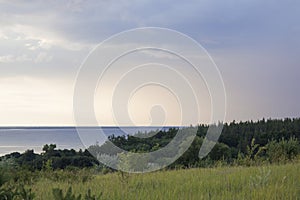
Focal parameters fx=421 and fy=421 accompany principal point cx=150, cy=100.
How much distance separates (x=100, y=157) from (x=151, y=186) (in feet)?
14.4

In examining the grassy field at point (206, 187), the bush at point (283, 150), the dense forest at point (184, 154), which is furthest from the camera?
the bush at point (283, 150)

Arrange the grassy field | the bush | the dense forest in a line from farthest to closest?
the bush, the dense forest, the grassy field

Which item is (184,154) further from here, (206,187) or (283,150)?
(206,187)

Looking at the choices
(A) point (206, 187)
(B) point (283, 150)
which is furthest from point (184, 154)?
(A) point (206, 187)

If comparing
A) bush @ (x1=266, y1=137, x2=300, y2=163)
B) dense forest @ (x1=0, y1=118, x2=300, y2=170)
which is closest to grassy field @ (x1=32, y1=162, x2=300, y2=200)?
dense forest @ (x1=0, y1=118, x2=300, y2=170)

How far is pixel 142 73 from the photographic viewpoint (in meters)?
8.53

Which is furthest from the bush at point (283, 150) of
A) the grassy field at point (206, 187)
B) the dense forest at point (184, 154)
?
the grassy field at point (206, 187)

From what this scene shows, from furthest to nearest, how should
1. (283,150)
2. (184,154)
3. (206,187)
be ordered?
(184,154) → (283,150) → (206,187)

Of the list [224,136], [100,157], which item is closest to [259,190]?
[100,157]

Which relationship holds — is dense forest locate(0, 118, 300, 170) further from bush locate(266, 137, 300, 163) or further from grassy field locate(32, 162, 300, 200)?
grassy field locate(32, 162, 300, 200)

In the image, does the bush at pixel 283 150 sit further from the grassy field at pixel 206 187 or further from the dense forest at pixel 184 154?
the grassy field at pixel 206 187

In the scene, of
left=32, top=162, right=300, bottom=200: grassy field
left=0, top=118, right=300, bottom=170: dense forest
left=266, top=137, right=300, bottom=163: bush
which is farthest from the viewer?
left=266, top=137, right=300, bottom=163: bush

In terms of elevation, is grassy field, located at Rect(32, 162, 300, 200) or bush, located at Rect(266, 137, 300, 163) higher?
bush, located at Rect(266, 137, 300, 163)

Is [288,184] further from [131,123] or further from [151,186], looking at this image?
[131,123]
